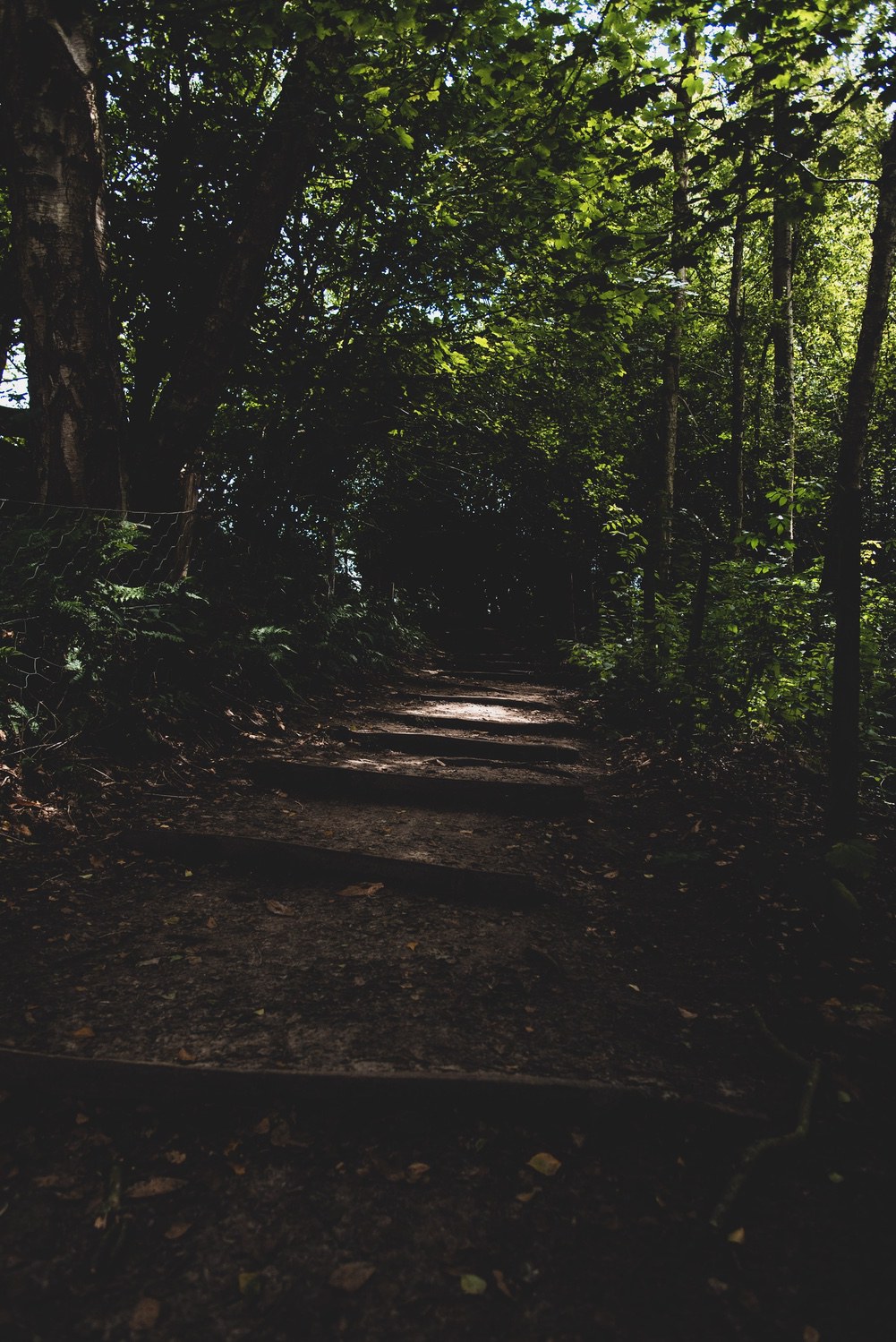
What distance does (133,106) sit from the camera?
22.7 ft

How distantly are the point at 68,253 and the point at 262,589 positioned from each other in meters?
3.59

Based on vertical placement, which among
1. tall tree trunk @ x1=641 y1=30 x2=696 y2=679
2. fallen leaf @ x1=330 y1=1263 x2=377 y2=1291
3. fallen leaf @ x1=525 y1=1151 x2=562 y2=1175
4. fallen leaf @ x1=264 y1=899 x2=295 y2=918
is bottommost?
fallen leaf @ x1=330 y1=1263 x2=377 y2=1291

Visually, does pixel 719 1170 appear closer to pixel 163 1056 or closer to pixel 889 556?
pixel 163 1056

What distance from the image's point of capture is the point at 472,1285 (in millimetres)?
1682

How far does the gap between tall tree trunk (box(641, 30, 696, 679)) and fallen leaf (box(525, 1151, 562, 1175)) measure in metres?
4.40

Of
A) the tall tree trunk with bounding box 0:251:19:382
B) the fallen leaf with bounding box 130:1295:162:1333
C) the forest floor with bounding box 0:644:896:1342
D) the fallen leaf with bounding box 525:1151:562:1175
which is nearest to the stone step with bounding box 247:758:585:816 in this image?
the forest floor with bounding box 0:644:896:1342

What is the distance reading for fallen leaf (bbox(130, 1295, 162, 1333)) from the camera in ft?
5.16

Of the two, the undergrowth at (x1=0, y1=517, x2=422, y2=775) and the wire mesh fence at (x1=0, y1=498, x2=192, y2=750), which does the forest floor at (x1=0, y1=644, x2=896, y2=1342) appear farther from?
the wire mesh fence at (x1=0, y1=498, x2=192, y2=750)

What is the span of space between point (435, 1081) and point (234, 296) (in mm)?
6001

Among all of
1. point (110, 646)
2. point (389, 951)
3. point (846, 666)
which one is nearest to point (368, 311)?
point (110, 646)

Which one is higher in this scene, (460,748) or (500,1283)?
(460,748)


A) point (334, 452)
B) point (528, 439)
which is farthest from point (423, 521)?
point (334, 452)

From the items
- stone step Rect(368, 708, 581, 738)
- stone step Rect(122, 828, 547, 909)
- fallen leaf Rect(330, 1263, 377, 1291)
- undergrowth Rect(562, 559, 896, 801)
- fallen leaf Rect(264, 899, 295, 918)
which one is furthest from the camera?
stone step Rect(368, 708, 581, 738)

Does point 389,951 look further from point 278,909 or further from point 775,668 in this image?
point 775,668
